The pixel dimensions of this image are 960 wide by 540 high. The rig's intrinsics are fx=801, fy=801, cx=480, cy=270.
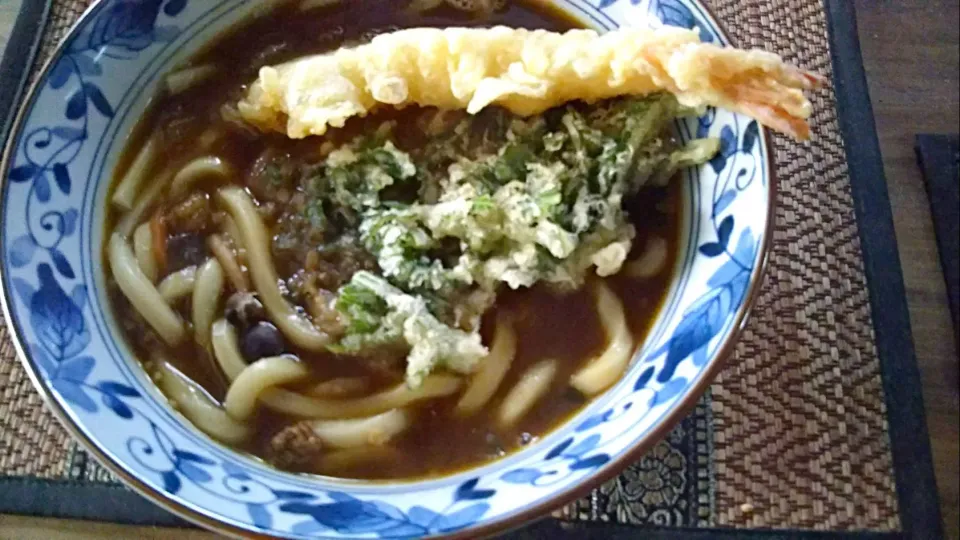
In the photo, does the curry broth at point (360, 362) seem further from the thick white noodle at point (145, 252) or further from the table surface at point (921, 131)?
the table surface at point (921, 131)

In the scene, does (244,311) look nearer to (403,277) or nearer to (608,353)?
(403,277)

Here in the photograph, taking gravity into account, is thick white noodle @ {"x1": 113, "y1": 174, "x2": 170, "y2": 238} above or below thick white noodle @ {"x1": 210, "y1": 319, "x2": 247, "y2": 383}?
above

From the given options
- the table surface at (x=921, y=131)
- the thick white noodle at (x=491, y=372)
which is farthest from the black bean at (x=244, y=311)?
the table surface at (x=921, y=131)

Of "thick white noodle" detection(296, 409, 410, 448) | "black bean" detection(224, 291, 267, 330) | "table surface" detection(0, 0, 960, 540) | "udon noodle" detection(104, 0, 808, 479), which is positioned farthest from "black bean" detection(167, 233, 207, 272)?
"table surface" detection(0, 0, 960, 540)

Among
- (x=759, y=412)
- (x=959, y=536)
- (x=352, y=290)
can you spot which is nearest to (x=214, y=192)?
(x=352, y=290)

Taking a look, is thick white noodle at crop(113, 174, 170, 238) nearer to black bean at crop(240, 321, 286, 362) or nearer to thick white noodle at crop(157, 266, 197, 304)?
thick white noodle at crop(157, 266, 197, 304)

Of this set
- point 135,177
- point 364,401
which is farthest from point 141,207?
point 364,401
